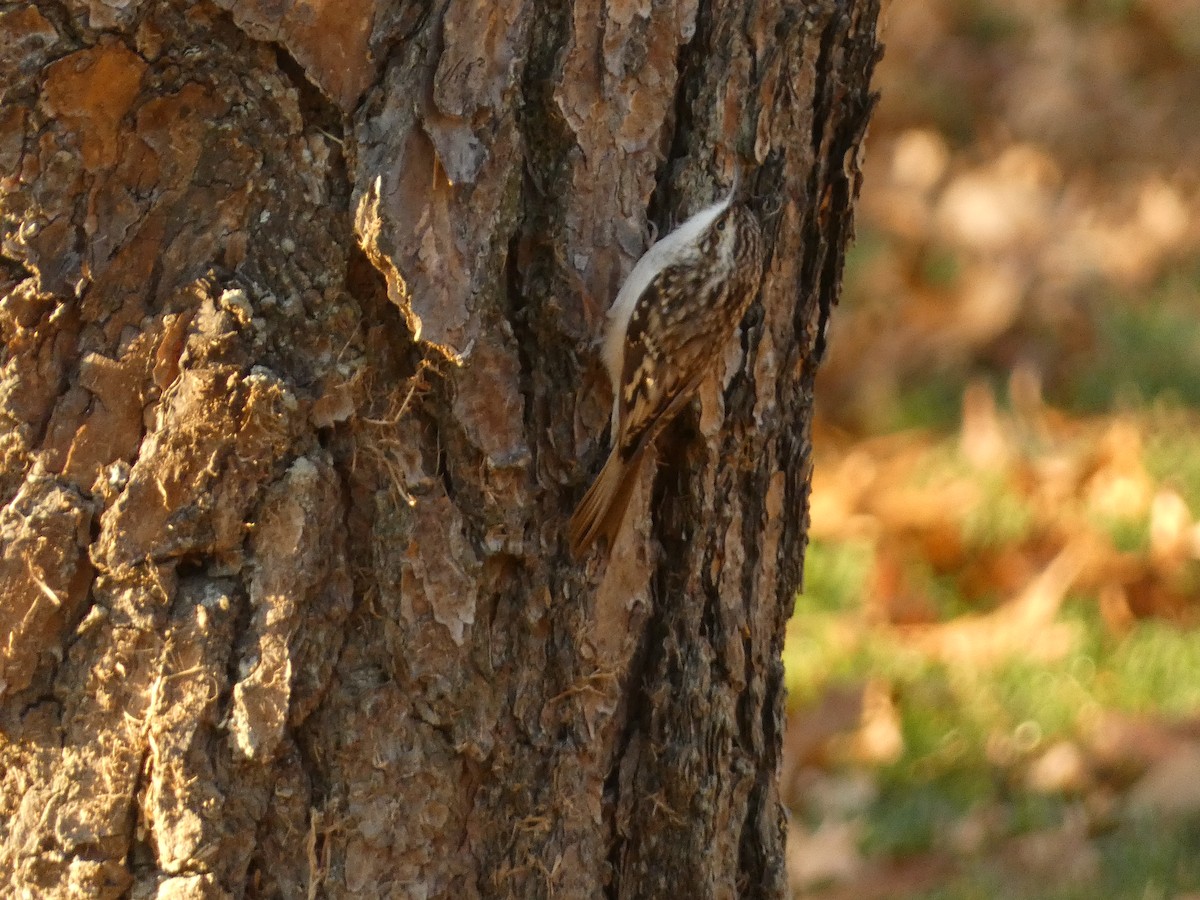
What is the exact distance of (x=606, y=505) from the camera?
195 cm

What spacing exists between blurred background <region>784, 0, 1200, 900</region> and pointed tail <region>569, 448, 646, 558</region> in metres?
1.32

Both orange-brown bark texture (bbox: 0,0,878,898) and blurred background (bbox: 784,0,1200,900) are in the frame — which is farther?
blurred background (bbox: 784,0,1200,900)

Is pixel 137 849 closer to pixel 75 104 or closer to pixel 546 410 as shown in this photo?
pixel 546 410

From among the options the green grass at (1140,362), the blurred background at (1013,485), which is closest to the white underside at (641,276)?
the blurred background at (1013,485)

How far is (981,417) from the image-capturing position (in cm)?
489

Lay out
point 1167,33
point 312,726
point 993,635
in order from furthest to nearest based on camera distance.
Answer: point 1167,33
point 993,635
point 312,726

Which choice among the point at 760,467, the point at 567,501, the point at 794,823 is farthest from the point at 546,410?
the point at 794,823

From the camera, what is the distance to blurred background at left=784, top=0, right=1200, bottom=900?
316cm

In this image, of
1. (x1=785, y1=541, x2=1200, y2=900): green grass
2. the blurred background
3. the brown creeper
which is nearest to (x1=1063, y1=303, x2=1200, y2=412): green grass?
the blurred background

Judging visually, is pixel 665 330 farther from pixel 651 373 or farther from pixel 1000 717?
pixel 1000 717

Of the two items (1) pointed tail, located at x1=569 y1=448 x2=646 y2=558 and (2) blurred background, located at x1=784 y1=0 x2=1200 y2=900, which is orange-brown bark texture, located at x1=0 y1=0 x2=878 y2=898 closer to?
(1) pointed tail, located at x1=569 y1=448 x2=646 y2=558

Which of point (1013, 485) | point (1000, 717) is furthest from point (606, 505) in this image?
point (1013, 485)

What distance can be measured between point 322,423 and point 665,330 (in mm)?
687

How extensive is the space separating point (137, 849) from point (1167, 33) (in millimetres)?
6854
